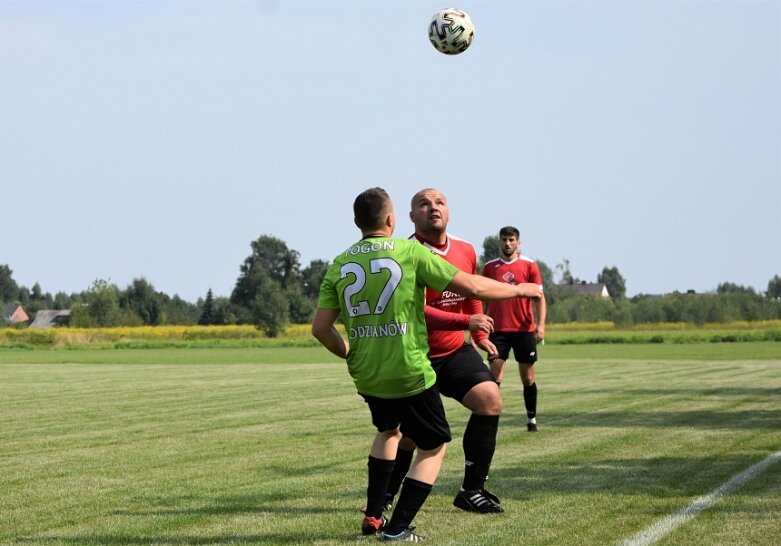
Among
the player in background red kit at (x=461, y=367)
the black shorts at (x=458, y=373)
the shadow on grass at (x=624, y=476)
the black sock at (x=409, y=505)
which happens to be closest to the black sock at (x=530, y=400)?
the shadow on grass at (x=624, y=476)

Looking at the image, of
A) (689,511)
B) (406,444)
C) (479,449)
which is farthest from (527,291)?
(689,511)

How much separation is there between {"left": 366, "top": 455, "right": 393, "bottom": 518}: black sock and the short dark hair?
1.61 meters

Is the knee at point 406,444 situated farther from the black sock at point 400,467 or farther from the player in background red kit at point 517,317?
the player in background red kit at point 517,317

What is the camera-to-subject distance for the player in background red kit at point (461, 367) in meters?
8.31

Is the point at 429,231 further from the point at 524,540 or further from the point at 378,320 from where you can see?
the point at 524,540

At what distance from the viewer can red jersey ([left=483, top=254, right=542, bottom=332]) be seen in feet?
46.4

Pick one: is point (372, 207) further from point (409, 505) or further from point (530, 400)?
point (530, 400)

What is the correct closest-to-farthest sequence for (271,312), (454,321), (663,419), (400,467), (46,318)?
1. (454,321)
2. (400,467)
3. (663,419)
4. (271,312)
5. (46,318)

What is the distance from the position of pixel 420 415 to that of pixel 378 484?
644 mm

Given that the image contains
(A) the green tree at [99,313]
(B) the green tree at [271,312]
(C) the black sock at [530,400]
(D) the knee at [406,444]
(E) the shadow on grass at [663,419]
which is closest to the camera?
(D) the knee at [406,444]

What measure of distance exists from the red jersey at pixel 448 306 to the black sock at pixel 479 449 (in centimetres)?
59

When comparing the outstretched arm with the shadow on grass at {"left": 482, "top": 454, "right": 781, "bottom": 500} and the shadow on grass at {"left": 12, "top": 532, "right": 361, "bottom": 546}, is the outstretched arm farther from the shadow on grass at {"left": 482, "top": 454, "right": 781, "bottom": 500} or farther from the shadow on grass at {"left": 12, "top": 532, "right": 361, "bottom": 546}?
the shadow on grass at {"left": 482, "top": 454, "right": 781, "bottom": 500}

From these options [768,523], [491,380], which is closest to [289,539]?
[491,380]

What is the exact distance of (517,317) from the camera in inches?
576
